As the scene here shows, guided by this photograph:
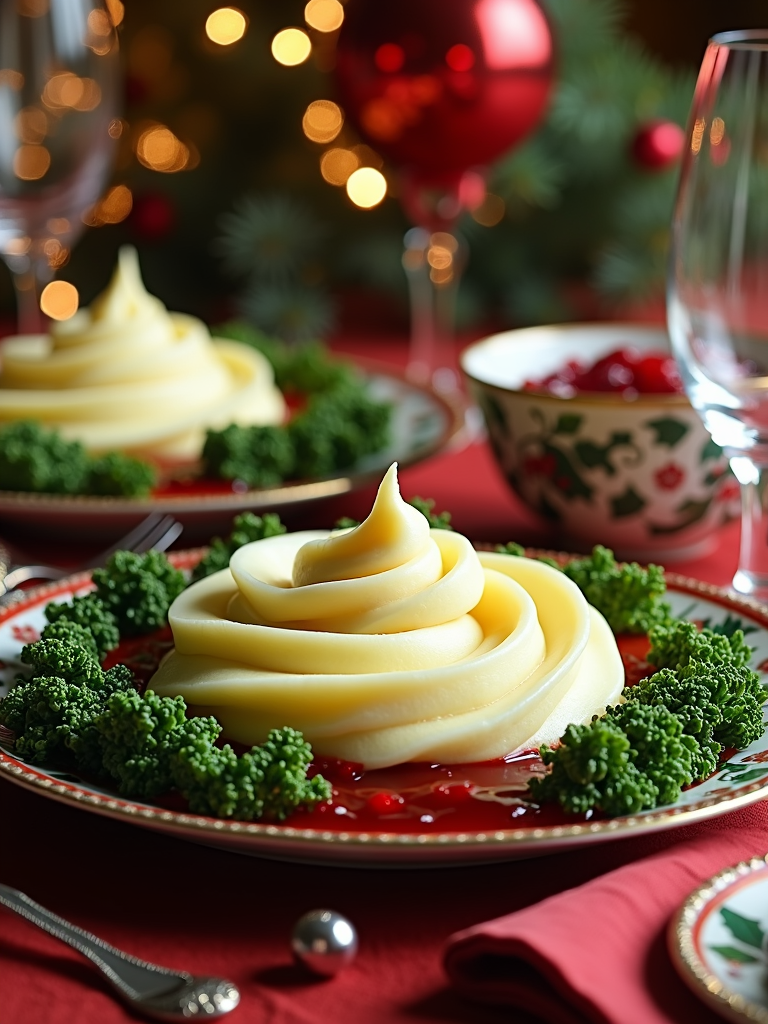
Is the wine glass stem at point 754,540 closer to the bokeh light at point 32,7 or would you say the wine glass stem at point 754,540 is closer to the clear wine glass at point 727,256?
the clear wine glass at point 727,256

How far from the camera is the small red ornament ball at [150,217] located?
3076mm

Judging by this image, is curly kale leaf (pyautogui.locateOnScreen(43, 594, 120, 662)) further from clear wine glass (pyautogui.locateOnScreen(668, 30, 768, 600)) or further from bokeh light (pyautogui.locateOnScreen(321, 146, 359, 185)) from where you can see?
bokeh light (pyautogui.locateOnScreen(321, 146, 359, 185))

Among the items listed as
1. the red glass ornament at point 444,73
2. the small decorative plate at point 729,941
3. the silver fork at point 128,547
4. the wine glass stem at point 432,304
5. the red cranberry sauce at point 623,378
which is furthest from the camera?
the wine glass stem at point 432,304

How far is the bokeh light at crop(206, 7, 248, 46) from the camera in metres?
3.14

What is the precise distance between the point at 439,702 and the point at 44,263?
1.55 metres

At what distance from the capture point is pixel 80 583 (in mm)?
1428

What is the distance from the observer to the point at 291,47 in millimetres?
3156

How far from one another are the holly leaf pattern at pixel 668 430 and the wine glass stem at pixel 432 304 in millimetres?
851

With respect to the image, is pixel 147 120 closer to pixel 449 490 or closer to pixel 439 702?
pixel 449 490

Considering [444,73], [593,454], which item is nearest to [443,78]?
[444,73]

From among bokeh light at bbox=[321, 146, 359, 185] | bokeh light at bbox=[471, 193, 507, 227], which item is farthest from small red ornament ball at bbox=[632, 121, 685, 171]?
bokeh light at bbox=[321, 146, 359, 185]

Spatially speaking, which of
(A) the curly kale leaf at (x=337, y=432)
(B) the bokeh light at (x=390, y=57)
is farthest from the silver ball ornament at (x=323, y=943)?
(B) the bokeh light at (x=390, y=57)

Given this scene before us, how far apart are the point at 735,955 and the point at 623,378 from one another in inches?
41.9

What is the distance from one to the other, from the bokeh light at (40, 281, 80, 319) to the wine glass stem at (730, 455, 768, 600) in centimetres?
221
